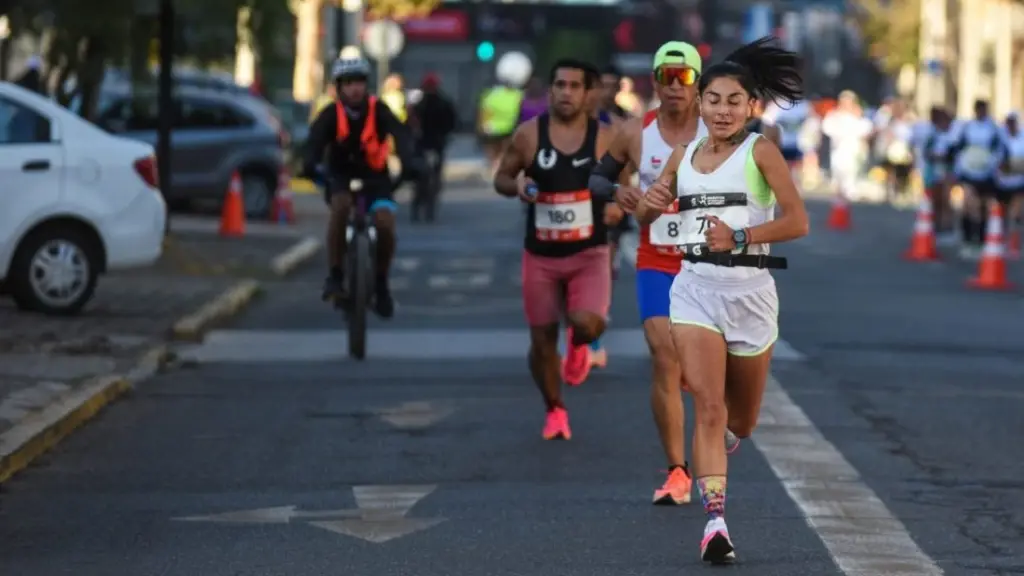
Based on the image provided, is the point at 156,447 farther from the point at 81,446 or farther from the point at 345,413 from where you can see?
the point at 345,413

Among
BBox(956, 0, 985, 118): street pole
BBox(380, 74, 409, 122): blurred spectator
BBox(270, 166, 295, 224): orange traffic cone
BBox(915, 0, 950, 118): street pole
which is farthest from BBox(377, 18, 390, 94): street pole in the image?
BBox(956, 0, 985, 118): street pole

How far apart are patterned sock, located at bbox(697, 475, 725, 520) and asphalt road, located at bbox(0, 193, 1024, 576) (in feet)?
0.73

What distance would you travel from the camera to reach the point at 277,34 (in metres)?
21.7

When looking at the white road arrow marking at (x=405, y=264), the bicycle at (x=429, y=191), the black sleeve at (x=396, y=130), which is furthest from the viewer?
the bicycle at (x=429, y=191)

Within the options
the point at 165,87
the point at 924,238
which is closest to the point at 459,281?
the point at 165,87

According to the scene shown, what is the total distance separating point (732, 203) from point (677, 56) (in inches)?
68.6

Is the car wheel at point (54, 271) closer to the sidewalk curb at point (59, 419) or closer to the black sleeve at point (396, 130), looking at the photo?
the sidewalk curb at point (59, 419)

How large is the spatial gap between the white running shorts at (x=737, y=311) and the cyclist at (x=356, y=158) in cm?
686

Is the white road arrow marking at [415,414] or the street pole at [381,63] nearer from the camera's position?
the white road arrow marking at [415,414]

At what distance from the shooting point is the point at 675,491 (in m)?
9.40

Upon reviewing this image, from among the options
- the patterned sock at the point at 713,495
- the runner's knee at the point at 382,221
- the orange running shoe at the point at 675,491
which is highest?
the runner's knee at the point at 382,221

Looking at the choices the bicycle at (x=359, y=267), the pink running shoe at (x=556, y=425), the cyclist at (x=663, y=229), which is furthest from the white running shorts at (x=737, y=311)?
the bicycle at (x=359, y=267)

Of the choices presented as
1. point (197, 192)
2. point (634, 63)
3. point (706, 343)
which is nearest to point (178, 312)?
point (706, 343)

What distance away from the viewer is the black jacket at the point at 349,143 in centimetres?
1480
